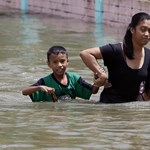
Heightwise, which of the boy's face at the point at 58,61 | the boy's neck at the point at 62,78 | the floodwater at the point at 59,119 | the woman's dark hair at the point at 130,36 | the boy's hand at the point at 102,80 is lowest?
the floodwater at the point at 59,119

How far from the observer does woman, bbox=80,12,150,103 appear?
299 inches

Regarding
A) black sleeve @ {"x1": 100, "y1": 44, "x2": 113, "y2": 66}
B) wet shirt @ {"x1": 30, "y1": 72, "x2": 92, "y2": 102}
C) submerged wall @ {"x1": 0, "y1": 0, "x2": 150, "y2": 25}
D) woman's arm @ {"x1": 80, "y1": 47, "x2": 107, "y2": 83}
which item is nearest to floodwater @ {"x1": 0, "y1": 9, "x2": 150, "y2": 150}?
wet shirt @ {"x1": 30, "y1": 72, "x2": 92, "y2": 102}

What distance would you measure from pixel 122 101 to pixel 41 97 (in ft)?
2.94

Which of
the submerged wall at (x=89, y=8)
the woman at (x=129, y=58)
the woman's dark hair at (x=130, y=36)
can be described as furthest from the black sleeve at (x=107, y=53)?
the submerged wall at (x=89, y=8)

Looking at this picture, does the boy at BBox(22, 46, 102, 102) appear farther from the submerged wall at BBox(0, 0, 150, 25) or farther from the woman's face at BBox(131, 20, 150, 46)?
the submerged wall at BBox(0, 0, 150, 25)

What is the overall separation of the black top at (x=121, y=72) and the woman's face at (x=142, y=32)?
0.20 metres

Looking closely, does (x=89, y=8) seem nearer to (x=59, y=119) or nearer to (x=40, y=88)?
(x=40, y=88)

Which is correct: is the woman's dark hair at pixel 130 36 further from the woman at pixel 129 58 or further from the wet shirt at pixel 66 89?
the wet shirt at pixel 66 89

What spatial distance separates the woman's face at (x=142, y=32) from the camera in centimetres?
757

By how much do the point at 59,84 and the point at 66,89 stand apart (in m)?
0.10

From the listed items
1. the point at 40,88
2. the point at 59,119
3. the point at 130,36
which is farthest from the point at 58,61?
the point at 59,119

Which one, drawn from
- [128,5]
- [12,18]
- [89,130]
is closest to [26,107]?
[89,130]

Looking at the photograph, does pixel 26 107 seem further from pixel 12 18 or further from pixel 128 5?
pixel 12 18

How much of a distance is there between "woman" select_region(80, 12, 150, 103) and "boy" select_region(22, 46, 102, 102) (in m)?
0.28
